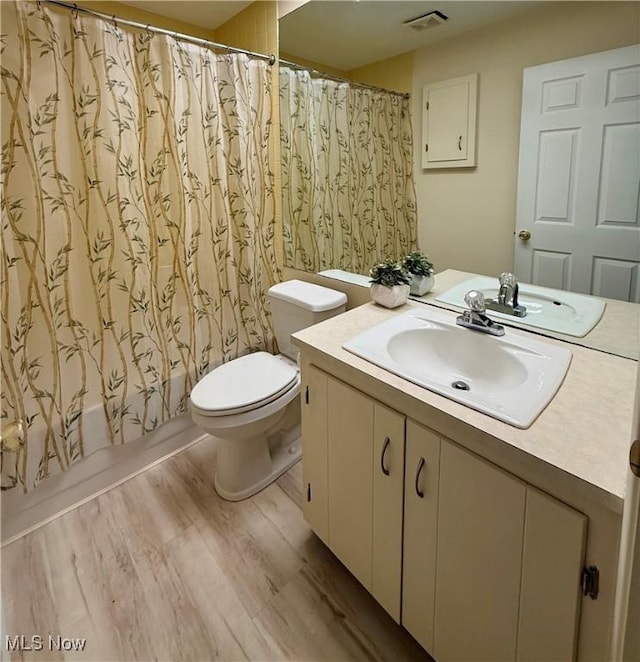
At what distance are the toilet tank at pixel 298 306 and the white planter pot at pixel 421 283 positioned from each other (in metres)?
0.37

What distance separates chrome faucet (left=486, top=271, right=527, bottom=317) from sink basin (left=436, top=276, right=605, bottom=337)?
1 centimetres

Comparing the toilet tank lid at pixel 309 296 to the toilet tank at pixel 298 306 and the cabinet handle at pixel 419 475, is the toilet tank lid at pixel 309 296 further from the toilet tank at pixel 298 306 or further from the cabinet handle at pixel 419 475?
the cabinet handle at pixel 419 475

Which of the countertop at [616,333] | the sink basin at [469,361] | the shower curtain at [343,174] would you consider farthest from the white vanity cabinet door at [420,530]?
the shower curtain at [343,174]

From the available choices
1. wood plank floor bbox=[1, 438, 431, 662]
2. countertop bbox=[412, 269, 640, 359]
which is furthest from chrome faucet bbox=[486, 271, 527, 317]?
wood plank floor bbox=[1, 438, 431, 662]

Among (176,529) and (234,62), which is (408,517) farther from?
(234,62)

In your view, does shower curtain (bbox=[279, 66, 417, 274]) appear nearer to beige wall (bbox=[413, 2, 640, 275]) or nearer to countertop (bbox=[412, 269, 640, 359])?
beige wall (bbox=[413, 2, 640, 275])

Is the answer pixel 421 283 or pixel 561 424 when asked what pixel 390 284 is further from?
pixel 561 424

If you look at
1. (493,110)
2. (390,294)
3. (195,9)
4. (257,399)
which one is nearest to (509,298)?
(390,294)

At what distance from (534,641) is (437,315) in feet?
3.04

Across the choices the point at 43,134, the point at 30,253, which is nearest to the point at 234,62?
the point at 43,134

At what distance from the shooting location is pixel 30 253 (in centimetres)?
152

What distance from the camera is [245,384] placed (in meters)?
1.81

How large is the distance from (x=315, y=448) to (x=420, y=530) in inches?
17.2

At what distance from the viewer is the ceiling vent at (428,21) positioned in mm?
1362
